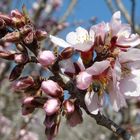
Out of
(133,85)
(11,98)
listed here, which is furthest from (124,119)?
(133,85)

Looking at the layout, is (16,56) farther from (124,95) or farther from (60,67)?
(124,95)

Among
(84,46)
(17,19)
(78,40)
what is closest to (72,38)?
(78,40)

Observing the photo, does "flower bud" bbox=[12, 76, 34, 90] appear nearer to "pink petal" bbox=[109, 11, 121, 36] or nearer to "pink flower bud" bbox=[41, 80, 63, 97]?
"pink flower bud" bbox=[41, 80, 63, 97]

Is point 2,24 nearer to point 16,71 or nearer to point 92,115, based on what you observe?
point 16,71

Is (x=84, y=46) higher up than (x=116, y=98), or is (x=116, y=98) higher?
(x=84, y=46)

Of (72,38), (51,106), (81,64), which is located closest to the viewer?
(51,106)

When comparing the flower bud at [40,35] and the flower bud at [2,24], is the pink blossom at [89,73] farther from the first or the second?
the flower bud at [2,24]
